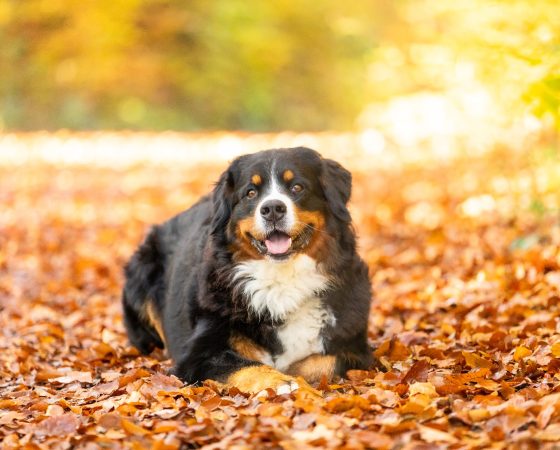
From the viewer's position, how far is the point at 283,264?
5461 mm

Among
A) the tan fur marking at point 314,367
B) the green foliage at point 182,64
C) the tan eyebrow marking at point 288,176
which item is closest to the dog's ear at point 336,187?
the tan eyebrow marking at point 288,176

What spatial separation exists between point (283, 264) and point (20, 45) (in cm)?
3416

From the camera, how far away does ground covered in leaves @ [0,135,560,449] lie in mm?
4129

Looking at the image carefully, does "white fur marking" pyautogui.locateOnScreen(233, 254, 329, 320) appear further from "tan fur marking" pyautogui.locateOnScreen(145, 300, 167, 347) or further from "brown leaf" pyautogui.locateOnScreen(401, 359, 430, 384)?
"tan fur marking" pyautogui.locateOnScreen(145, 300, 167, 347)

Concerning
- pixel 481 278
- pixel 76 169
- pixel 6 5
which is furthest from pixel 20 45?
pixel 481 278

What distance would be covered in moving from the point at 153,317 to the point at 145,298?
0.18 metres

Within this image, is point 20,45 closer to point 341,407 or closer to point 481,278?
point 481,278

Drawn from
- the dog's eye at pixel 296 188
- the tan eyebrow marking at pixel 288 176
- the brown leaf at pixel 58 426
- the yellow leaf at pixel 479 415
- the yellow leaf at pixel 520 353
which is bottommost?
the brown leaf at pixel 58 426

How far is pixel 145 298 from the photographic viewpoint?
6930mm

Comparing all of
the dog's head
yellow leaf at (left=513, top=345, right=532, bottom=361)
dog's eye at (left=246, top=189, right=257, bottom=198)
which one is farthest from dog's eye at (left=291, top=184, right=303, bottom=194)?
yellow leaf at (left=513, top=345, right=532, bottom=361)

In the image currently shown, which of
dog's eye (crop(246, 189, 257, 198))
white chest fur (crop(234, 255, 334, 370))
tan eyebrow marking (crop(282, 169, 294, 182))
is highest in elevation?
tan eyebrow marking (crop(282, 169, 294, 182))

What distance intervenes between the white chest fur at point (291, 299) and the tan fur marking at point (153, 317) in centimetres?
150

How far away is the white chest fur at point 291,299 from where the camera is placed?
546cm

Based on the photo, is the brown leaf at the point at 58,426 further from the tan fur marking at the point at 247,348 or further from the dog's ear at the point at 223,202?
the dog's ear at the point at 223,202
